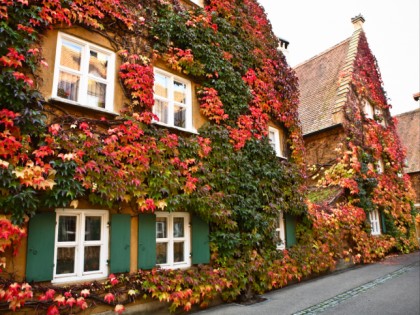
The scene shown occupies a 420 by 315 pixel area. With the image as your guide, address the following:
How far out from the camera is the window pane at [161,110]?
7.52 metres

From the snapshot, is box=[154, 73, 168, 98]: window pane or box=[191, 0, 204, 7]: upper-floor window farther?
box=[191, 0, 204, 7]: upper-floor window

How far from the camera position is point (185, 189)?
22.4 ft

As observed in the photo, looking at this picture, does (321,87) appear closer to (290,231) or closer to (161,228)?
(290,231)

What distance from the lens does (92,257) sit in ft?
18.9

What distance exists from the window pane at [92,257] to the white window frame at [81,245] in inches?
2.8

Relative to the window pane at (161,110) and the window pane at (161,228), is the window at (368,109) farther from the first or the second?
the window pane at (161,228)

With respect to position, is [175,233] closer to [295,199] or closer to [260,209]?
[260,209]

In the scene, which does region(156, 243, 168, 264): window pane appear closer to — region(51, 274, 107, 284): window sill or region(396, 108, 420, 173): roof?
region(51, 274, 107, 284): window sill

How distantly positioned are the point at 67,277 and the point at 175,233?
242 centimetres

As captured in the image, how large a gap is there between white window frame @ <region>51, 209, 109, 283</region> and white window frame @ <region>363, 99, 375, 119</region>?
46.4ft

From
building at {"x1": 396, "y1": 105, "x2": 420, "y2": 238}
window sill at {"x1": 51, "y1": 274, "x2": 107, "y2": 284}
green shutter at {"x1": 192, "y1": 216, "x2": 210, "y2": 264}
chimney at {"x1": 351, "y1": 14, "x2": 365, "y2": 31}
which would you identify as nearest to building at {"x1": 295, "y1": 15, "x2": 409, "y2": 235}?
chimney at {"x1": 351, "y1": 14, "x2": 365, "y2": 31}

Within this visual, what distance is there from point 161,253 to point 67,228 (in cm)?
206

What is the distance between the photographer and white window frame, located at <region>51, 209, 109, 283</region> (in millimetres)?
5377

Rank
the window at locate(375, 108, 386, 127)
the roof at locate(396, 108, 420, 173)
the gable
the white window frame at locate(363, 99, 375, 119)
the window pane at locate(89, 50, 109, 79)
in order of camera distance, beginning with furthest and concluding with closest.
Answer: the roof at locate(396, 108, 420, 173) → the window at locate(375, 108, 386, 127) → the white window frame at locate(363, 99, 375, 119) → the gable → the window pane at locate(89, 50, 109, 79)
